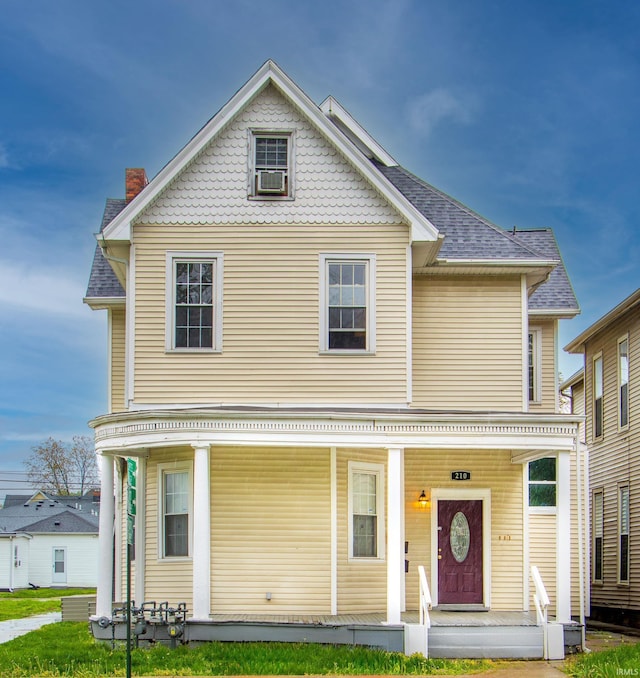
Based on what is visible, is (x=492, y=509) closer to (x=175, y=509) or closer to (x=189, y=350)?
(x=175, y=509)

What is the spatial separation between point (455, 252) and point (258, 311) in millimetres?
4214

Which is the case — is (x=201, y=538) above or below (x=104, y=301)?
below

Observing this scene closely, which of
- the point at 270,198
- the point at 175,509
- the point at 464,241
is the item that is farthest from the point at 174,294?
the point at 464,241

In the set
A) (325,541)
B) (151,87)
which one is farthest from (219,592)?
(151,87)

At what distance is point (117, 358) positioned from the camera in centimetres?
→ 2139

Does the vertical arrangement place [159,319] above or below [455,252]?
below

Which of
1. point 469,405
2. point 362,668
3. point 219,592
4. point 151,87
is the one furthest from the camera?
point 151,87

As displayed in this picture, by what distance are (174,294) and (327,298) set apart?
2850 mm

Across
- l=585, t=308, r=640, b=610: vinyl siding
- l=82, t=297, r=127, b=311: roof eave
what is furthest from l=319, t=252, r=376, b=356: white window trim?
l=585, t=308, r=640, b=610: vinyl siding

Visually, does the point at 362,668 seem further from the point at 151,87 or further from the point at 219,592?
the point at 151,87

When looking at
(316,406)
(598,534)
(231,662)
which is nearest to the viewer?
(231,662)

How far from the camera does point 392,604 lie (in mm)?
16094

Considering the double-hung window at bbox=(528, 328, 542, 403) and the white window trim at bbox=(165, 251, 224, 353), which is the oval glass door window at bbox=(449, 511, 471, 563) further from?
the white window trim at bbox=(165, 251, 224, 353)

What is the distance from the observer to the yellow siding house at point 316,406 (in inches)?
→ 659
